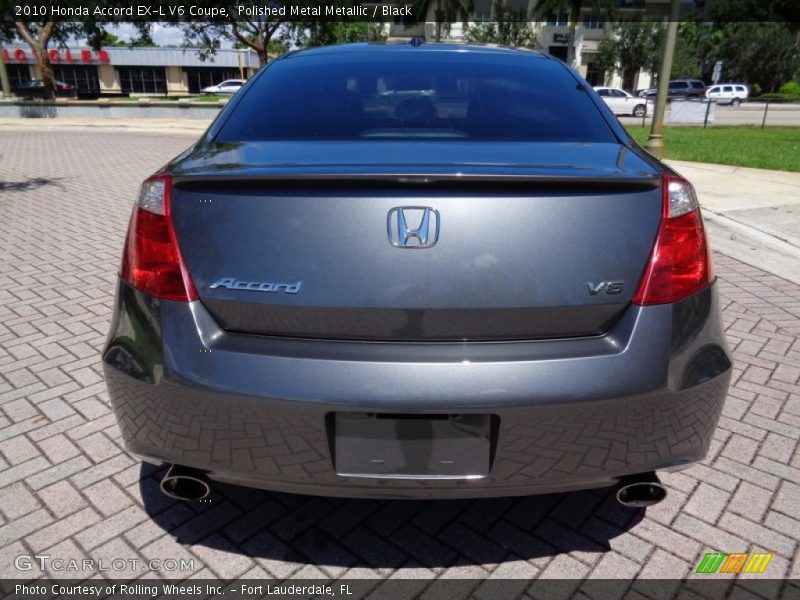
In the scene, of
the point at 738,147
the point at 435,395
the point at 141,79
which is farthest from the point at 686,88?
the point at 141,79

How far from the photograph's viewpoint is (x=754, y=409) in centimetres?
304

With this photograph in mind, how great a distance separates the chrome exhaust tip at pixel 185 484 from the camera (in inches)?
72.4

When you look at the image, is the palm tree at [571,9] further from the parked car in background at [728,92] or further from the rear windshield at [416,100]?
the rear windshield at [416,100]

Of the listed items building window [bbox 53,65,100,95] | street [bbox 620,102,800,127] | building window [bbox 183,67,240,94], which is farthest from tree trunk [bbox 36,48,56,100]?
building window [bbox 53,65,100,95]

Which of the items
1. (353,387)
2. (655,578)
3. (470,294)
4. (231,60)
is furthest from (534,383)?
(231,60)

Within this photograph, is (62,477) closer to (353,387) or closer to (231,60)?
(353,387)

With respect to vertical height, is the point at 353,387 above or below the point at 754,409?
above

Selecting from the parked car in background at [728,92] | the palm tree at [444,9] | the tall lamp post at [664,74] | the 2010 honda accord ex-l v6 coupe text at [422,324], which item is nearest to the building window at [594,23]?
the palm tree at [444,9]

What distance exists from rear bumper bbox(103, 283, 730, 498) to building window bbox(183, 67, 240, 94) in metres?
68.4

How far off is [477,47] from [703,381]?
6.57ft

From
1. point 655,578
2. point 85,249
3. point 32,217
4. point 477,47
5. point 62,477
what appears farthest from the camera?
point 32,217

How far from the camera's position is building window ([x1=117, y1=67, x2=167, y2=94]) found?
208 feet

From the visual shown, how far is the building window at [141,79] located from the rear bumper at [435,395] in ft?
231

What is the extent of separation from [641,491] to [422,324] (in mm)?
889
